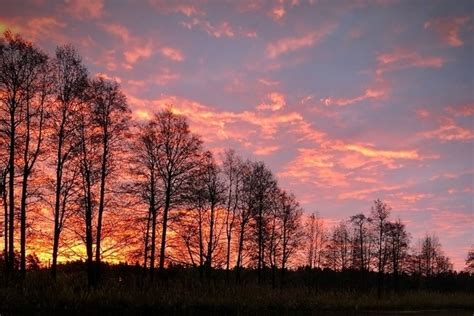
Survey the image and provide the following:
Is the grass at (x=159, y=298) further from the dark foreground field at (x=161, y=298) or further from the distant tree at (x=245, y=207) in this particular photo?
the distant tree at (x=245, y=207)

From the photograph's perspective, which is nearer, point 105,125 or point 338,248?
point 105,125

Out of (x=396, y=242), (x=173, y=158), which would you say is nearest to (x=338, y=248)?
(x=396, y=242)

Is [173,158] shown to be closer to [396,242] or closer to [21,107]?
[21,107]

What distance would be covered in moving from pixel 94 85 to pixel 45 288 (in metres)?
13.1

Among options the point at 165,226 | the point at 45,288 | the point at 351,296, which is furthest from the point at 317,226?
the point at 45,288

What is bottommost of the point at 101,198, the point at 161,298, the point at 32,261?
the point at 161,298

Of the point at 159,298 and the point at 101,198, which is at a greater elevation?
the point at 101,198

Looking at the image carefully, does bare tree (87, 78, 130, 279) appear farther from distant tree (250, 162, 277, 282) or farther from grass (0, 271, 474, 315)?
distant tree (250, 162, 277, 282)

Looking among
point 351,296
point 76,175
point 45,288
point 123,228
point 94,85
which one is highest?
point 94,85

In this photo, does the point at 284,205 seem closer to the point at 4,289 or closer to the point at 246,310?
the point at 246,310

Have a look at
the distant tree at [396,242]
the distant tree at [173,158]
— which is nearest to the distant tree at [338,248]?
the distant tree at [396,242]

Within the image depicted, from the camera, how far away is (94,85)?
1228 inches

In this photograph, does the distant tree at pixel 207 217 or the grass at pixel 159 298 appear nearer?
the grass at pixel 159 298

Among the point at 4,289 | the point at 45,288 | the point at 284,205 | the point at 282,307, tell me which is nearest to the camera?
the point at 4,289
